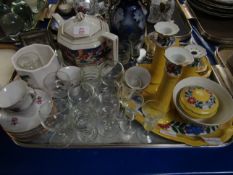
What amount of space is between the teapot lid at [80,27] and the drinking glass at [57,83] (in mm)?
104

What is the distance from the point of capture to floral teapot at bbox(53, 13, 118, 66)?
0.57m

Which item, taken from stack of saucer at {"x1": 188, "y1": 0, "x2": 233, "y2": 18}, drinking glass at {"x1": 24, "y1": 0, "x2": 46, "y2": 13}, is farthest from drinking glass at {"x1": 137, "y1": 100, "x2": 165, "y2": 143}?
drinking glass at {"x1": 24, "y1": 0, "x2": 46, "y2": 13}

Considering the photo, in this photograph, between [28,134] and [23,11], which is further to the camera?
[23,11]

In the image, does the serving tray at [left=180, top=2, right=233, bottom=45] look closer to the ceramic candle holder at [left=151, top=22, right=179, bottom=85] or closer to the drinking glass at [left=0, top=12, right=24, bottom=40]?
the ceramic candle holder at [left=151, top=22, right=179, bottom=85]

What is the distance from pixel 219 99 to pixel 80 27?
0.40m

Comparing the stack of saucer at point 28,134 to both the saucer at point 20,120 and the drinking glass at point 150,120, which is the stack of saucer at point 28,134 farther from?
the drinking glass at point 150,120

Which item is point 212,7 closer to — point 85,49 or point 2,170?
point 85,49

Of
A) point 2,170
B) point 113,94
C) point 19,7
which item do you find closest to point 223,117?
point 113,94

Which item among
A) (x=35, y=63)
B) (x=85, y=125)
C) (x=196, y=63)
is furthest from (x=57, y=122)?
(x=196, y=63)

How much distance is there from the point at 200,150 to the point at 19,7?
78 centimetres

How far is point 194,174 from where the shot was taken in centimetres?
50

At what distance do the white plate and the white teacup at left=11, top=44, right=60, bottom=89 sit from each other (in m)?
0.33

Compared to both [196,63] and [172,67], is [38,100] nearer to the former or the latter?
[172,67]

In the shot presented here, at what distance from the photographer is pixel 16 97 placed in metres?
0.52
